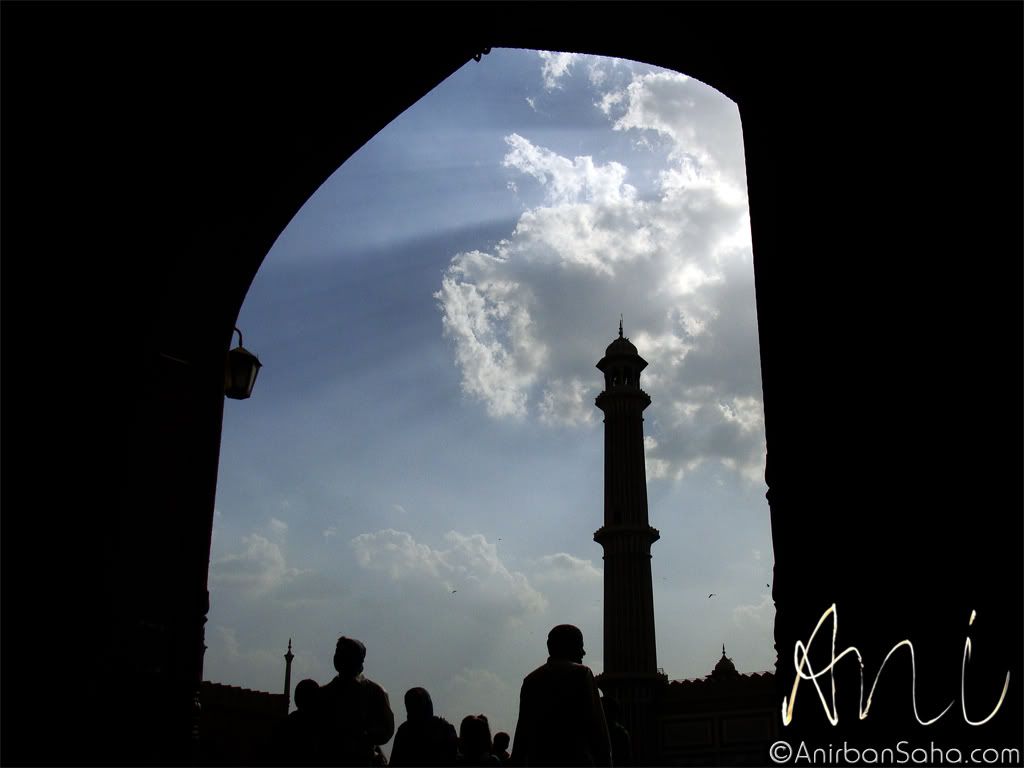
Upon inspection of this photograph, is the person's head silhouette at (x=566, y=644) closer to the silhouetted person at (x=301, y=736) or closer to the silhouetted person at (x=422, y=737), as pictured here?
the silhouetted person at (x=422, y=737)

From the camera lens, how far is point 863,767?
3148 millimetres

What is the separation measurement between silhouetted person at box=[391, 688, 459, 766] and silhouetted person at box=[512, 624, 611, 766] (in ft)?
2.79

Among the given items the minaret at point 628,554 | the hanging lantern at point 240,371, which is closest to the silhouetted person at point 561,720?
the hanging lantern at point 240,371

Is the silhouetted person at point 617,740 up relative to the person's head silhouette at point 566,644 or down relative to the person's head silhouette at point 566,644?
down

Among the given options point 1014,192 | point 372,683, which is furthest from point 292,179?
point 1014,192

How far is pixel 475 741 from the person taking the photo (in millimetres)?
5551

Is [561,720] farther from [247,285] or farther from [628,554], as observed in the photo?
[628,554]

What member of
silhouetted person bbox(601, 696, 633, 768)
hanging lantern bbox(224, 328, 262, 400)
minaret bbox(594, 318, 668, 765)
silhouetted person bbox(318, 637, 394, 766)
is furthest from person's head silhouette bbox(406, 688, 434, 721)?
minaret bbox(594, 318, 668, 765)

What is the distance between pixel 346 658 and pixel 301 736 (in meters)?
0.38

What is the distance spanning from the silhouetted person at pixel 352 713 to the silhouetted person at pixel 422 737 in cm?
25

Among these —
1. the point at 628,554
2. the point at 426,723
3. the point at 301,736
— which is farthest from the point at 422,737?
→ the point at 628,554

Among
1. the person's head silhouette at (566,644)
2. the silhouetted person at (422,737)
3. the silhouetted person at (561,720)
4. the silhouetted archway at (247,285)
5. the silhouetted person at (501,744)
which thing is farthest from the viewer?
the silhouetted person at (501,744)

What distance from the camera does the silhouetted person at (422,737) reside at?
14.5 ft

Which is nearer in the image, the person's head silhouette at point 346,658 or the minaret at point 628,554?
the person's head silhouette at point 346,658
